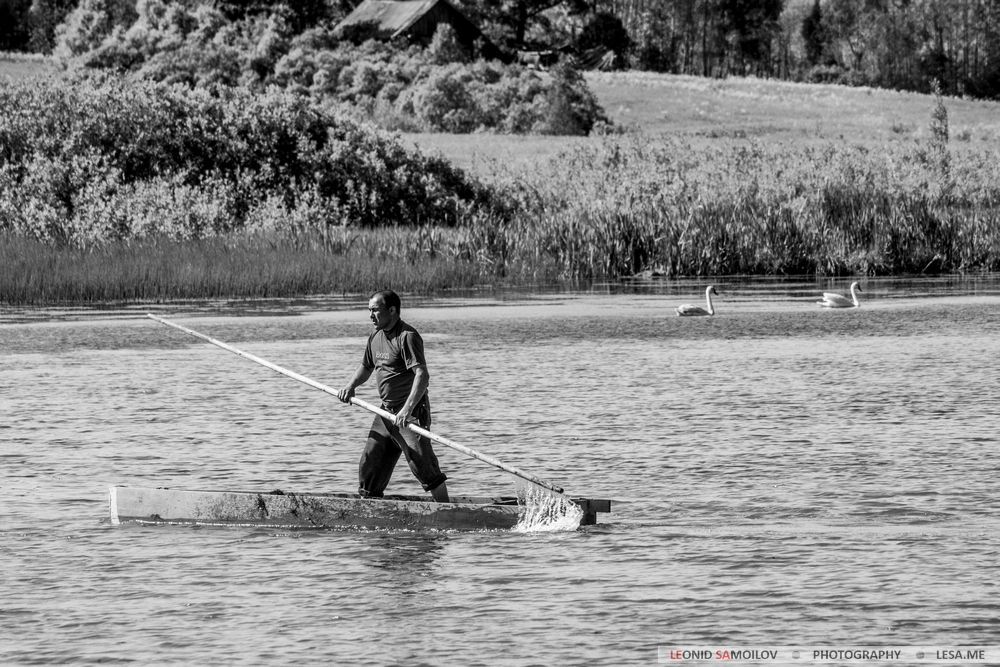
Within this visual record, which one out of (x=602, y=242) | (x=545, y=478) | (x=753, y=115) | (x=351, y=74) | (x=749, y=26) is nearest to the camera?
(x=545, y=478)

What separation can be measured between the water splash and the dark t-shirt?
1.05 meters

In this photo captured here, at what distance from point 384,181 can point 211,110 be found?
5196mm

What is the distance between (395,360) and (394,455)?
2.60 ft

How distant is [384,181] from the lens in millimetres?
47031

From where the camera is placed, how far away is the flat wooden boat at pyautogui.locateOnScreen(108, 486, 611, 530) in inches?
457

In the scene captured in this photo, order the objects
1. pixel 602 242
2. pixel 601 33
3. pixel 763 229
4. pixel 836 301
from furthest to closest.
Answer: pixel 601 33 < pixel 763 229 < pixel 602 242 < pixel 836 301

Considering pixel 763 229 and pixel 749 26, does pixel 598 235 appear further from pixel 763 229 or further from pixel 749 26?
pixel 749 26

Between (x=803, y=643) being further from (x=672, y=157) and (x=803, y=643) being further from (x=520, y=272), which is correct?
(x=672, y=157)

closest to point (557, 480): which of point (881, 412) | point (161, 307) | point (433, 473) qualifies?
point (433, 473)

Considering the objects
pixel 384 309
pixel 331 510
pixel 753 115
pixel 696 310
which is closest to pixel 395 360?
pixel 384 309

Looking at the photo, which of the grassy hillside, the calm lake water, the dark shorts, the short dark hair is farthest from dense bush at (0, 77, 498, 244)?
the short dark hair

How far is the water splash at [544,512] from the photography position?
11398 mm

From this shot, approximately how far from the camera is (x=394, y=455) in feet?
39.7

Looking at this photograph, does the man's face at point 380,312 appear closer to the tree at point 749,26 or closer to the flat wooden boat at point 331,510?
the flat wooden boat at point 331,510
